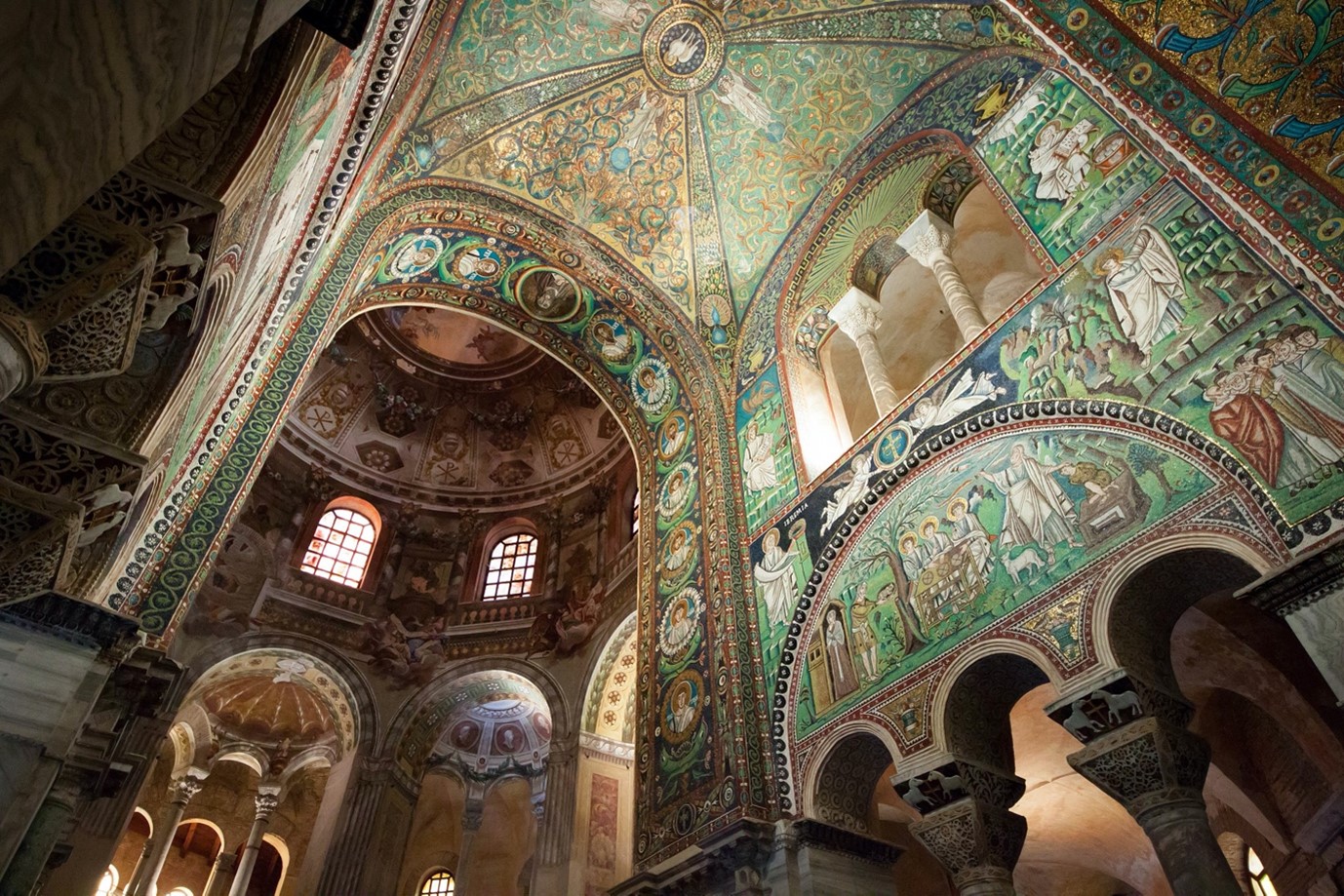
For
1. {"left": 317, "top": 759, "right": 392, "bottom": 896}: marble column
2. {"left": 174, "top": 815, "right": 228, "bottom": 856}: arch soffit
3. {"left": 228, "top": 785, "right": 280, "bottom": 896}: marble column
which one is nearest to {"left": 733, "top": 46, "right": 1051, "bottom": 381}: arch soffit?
{"left": 317, "top": 759, "right": 392, "bottom": 896}: marble column

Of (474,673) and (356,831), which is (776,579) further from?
(356,831)

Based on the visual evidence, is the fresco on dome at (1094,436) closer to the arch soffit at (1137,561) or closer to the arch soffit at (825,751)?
the arch soffit at (1137,561)

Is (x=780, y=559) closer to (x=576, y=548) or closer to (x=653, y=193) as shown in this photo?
(x=653, y=193)

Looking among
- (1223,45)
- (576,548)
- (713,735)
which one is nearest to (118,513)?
(713,735)

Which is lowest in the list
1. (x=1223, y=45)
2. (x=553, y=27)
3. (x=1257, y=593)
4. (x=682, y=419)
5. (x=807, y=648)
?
(x=1257, y=593)

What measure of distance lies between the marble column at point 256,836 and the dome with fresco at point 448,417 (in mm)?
5581

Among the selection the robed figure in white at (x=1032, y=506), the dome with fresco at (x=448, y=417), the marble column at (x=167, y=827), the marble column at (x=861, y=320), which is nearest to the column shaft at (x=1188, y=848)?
the robed figure in white at (x=1032, y=506)

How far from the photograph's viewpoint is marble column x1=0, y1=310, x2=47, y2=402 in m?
2.57

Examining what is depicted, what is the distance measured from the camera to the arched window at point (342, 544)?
51.1 ft

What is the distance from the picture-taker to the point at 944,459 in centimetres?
751

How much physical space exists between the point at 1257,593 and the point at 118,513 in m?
5.90

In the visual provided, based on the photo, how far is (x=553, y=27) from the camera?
1013cm

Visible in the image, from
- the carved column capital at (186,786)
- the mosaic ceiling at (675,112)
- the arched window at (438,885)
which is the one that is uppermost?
the mosaic ceiling at (675,112)

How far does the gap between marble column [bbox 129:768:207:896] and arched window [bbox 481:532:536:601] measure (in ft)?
18.6
